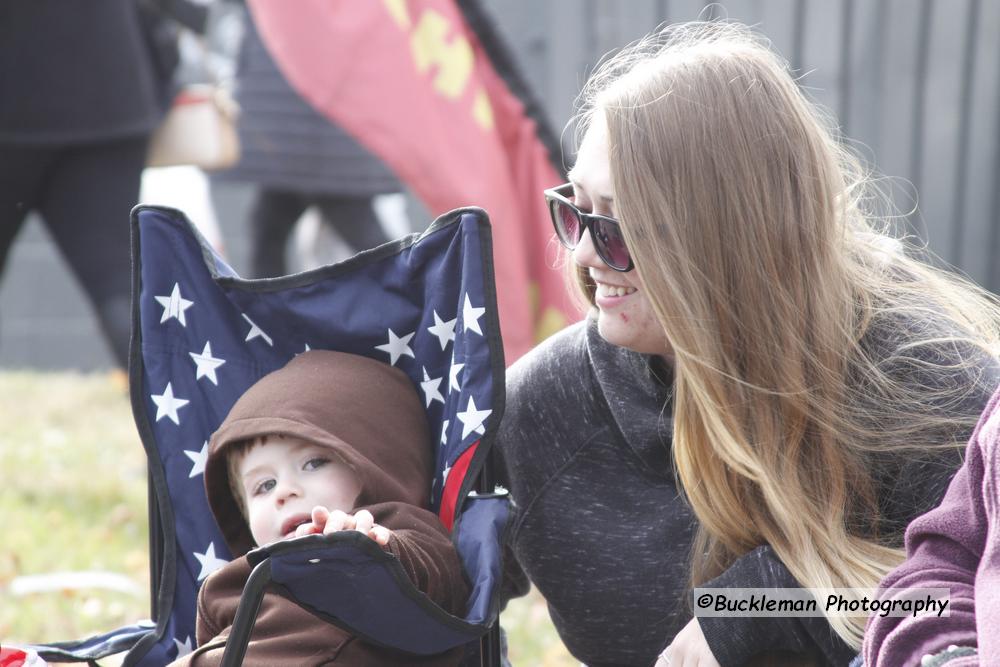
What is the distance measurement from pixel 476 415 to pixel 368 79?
2472mm

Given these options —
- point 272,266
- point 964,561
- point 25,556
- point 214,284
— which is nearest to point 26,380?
point 272,266

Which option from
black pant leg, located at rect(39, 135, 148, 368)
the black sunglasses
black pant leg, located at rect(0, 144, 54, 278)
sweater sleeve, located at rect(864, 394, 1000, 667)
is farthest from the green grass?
sweater sleeve, located at rect(864, 394, 1000, 667)

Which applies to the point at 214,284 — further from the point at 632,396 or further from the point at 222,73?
the point at 222,73

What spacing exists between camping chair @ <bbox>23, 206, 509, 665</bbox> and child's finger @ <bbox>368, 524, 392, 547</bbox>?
0.16 meters

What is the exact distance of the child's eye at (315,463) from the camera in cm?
200

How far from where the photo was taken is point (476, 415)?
1.92m

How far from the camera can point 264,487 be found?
79.7 inches

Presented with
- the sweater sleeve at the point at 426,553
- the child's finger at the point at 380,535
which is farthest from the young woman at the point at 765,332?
the child's finger at the point at 380,535

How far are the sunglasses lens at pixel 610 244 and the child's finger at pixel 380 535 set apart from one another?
48 cm

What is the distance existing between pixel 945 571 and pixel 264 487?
105 centimetres

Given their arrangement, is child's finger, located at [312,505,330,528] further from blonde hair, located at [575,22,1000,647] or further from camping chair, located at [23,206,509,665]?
blonde hair, located at [575,22,1000,647]

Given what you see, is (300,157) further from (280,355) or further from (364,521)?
(364,521)

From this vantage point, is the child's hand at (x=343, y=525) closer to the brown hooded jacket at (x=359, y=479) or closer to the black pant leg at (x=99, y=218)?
the brown hooded jacket at (x=359, y=479)

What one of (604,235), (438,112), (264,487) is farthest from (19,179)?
(604,235)
